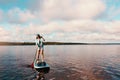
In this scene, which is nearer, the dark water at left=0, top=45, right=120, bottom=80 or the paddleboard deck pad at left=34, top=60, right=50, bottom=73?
the dark water at left=0, top=45, right=120, bottom=80

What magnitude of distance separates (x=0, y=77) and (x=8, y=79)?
70.5 inches

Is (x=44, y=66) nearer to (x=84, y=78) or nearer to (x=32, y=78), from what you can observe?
(x=32, y=78)

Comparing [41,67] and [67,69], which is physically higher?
[41,67]

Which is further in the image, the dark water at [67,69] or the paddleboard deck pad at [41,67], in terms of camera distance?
the paddleboard deck pad at [41,67]

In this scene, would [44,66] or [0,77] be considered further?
[44,66]

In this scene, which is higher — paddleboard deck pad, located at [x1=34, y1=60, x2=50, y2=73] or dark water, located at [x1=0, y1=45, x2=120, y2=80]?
paddleboard deck pad, located at [x1=34, y1=60, x2=50, y2=73]

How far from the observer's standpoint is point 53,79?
78.1ft

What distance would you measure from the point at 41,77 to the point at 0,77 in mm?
6090

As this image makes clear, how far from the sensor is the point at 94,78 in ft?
80.8

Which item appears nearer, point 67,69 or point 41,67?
point 41,67

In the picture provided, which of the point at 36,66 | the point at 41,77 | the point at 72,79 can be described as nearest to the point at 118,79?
the point at 72,79

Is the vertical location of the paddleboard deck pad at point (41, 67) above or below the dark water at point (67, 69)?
above

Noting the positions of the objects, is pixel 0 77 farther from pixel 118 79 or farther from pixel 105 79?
pixel 118 79

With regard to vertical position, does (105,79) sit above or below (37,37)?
below
